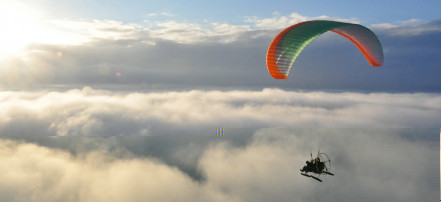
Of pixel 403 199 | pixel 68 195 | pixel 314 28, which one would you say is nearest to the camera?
pixel 314 28

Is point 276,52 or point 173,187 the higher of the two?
point 276,52

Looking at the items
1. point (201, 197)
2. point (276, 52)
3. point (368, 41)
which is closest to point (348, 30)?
point (368, 41)

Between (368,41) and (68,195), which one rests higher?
(368,41)

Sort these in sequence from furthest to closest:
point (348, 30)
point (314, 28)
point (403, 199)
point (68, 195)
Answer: point (68, 195) → point (403, 199) → point (348, 30) → point (314, 28)

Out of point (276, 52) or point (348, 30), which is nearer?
point (276, 52)

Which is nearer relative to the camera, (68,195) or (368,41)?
(368,41)

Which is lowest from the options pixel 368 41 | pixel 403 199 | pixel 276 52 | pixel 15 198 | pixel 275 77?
pixel 15 198

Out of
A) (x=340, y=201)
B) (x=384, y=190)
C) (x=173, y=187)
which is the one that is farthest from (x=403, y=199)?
(x=173, y=187)

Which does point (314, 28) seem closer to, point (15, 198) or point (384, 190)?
point (384, 190)

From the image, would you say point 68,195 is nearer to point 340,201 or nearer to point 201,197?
point 201,197
